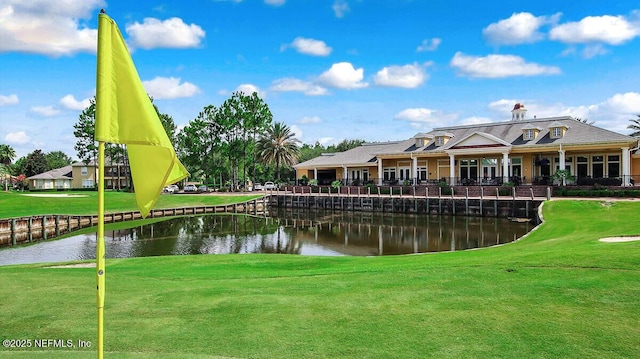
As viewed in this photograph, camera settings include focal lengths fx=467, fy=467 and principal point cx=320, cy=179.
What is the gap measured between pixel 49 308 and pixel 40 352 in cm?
209

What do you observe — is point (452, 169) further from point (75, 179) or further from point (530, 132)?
point (75, 179)

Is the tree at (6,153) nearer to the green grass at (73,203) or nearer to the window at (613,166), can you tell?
the green grass at (73,203)

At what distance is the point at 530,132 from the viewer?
46000 millimetres

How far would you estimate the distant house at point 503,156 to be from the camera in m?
41.7

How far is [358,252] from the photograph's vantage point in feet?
70.6

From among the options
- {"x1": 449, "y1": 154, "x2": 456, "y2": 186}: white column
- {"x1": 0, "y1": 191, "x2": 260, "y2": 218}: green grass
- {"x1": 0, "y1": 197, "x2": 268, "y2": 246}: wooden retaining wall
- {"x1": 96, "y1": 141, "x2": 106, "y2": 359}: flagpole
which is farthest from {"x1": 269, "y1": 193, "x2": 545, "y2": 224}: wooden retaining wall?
{"x1": 96, "y1": 141, "x2": 106, "y2": 359}: flagpole

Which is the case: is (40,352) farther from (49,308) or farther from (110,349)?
(49,308)

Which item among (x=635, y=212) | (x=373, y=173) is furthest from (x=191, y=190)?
(x=635, y=212)

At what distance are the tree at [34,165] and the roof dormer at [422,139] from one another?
81459 millimetres

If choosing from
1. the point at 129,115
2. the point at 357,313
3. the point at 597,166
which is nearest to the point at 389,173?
the point at 597,166

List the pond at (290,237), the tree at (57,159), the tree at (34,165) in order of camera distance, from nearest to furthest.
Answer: the pond at (290,237), the tree at (34,165), the tree at (57,159)

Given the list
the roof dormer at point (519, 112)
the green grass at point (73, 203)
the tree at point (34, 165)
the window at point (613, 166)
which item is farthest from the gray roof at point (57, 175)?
the window at point (613, 166)

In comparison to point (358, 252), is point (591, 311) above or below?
above

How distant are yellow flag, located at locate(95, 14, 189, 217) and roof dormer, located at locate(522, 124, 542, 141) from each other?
47386mm
